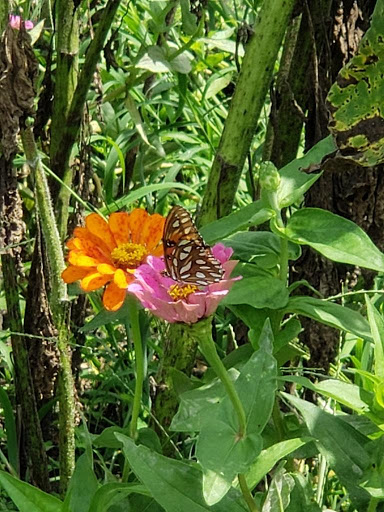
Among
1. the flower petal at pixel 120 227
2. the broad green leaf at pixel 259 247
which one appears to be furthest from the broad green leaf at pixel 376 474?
the flower petal at pixel 120 227

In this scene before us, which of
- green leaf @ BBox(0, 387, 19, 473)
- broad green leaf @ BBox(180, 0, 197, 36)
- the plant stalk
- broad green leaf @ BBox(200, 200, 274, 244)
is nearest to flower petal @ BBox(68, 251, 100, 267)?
broad green leaf @ BBox(200, 200, 274, 244)

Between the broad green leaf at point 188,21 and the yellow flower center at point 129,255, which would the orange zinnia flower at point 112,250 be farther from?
the broad green leaf at point 188,21

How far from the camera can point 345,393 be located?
89cm

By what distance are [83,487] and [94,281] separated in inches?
8.1

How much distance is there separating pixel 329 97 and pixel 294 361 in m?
0.37

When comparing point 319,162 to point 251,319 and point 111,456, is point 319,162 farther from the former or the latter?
point 111,456

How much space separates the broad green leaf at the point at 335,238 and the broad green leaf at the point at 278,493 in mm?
199

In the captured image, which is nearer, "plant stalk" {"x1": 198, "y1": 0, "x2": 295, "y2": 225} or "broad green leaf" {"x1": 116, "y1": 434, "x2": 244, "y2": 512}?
"broad green leaf" {"x1": 116, "y1": 434, "x2": 244, "y2": 512}

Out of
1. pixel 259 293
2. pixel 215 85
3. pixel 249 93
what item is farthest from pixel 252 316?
pixel 215 85

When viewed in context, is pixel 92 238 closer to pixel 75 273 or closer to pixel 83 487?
pixel 75 273

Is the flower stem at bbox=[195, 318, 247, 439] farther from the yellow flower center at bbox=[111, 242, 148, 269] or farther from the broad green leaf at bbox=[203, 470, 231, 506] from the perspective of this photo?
the yellow flower center at bbox=[111, 242, 148, 269]

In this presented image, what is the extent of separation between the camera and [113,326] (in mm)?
1505

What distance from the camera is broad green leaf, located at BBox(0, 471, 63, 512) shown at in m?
0.85

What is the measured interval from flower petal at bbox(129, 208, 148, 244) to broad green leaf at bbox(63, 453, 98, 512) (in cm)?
22
